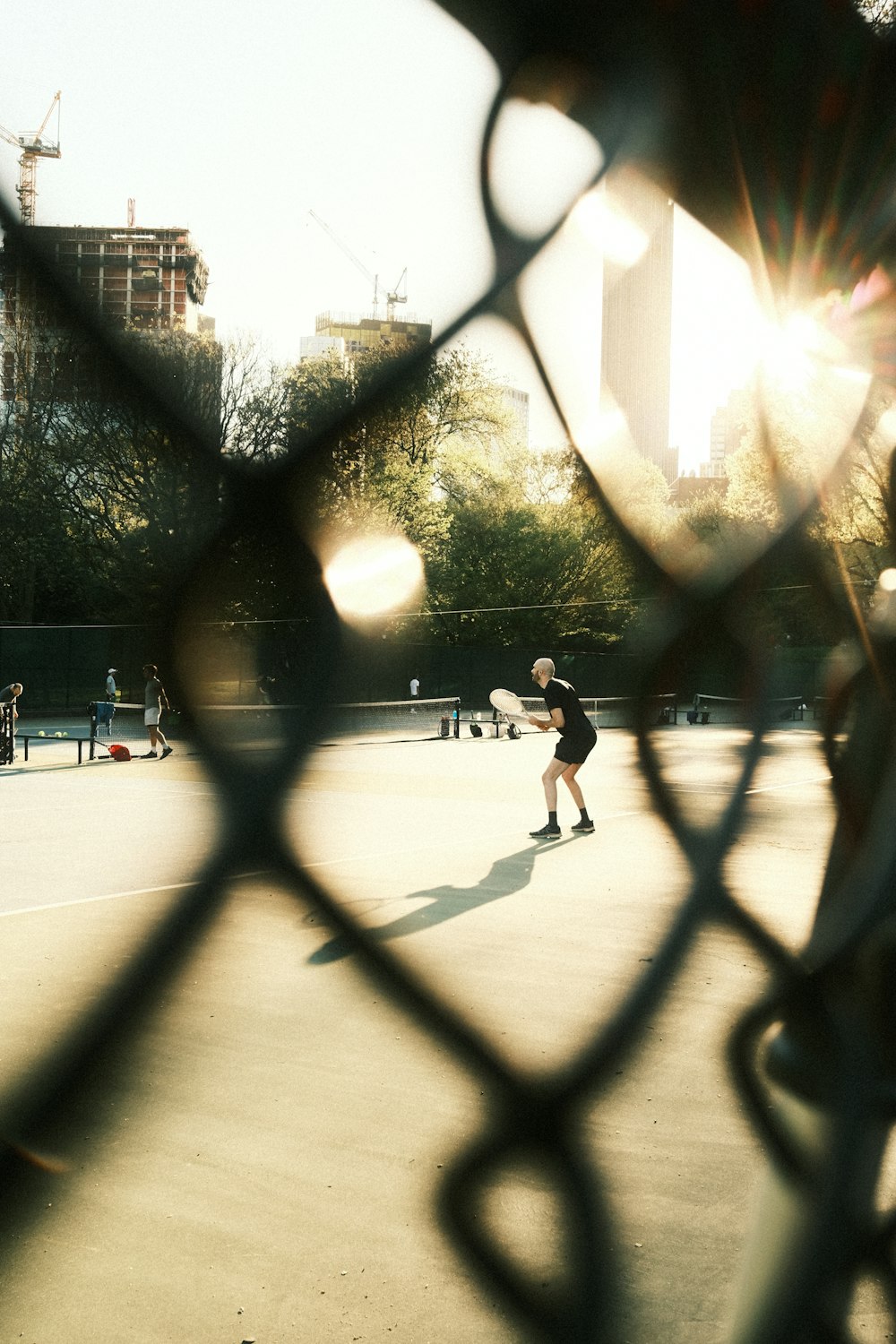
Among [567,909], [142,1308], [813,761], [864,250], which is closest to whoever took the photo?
[142,1308]

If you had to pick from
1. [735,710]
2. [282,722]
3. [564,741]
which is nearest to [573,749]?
[564,741]

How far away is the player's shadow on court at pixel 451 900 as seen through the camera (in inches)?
205

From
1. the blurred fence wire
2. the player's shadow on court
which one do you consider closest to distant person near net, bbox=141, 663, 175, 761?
the player's shadow on court

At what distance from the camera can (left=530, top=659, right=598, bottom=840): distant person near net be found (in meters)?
9.05

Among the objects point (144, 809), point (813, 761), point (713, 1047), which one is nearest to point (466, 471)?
point (813, 761)

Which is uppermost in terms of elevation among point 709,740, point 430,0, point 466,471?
point 466,471

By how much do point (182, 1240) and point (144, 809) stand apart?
335 inches

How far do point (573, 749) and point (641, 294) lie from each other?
22.3 ft

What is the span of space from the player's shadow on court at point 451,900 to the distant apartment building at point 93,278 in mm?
2603

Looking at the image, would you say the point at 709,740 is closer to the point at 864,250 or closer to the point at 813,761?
the point at 813,761

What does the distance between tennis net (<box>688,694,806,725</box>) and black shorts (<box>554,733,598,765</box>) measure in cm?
2243

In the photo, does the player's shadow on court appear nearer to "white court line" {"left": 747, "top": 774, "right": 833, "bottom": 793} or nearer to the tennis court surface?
the tennis court surface

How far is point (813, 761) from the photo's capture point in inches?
706

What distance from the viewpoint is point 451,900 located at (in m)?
6.38
